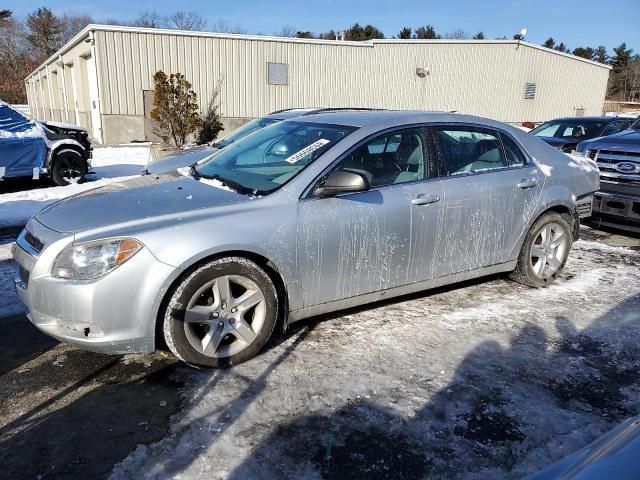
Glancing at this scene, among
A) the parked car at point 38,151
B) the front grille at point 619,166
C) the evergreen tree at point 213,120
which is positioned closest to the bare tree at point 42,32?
the evergreen tree at point 213,120

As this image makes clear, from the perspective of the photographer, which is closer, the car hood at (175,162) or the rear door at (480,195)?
the rear door at (480,195)

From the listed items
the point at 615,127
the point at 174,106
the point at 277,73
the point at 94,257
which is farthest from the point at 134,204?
the point at 277,73

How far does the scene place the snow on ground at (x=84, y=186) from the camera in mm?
7552

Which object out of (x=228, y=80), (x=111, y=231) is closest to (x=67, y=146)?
(x=111, y=231)

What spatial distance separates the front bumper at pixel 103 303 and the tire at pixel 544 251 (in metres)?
3.28

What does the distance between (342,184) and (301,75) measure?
19.6m

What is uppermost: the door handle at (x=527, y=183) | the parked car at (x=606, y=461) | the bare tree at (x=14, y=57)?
the bare tree at (x=14, y=57)

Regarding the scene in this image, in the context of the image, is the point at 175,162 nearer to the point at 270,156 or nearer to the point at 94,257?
the point at 270,156

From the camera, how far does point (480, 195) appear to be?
4.20 m

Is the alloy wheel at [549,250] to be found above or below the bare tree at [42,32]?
below

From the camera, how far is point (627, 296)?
4.73m

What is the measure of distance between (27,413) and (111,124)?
18064 mm

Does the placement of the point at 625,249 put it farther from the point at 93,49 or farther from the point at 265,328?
the point at 93,49

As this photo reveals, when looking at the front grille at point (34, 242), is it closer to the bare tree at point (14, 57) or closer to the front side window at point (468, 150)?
the front side window at point (468, 150)
